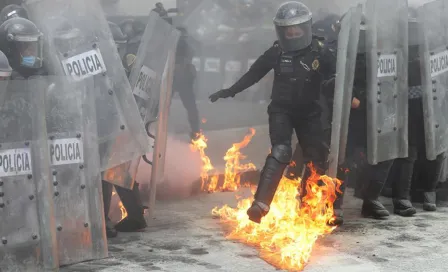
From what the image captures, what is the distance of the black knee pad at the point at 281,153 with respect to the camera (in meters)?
6.96

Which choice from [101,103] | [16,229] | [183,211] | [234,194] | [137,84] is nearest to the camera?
[16,229]

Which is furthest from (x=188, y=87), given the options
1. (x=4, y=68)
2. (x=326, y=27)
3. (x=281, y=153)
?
(x=4, y=68)

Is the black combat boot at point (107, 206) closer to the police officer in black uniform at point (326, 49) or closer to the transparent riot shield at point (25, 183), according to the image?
the transparent riot shield at point (25, 183)

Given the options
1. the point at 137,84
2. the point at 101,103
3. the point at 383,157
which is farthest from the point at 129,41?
the point at 383,157

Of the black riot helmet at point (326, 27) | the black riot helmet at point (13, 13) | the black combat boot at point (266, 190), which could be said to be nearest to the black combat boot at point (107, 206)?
the black combat boot at point (266, 190)

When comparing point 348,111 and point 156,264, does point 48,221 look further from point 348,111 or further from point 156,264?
point 348,111

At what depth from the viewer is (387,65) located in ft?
24.1

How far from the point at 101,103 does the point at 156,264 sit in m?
1.30

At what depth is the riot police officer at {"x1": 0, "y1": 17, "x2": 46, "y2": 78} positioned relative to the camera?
6.17 meters

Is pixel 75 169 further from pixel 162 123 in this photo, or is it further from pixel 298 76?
pixel 298 76

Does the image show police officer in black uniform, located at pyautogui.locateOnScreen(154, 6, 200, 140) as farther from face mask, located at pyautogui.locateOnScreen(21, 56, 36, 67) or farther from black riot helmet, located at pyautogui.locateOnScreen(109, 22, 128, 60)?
face mask, located at pyautogui.locateOnScreen(21, 56, 36, 67)

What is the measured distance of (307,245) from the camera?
20.4 feet

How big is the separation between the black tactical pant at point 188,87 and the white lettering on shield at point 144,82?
3609 mm

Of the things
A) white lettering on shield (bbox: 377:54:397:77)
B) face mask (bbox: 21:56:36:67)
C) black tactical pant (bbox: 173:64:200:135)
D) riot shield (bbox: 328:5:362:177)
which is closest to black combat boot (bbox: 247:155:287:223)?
riot shield (bbox: 328:5:362:177)
